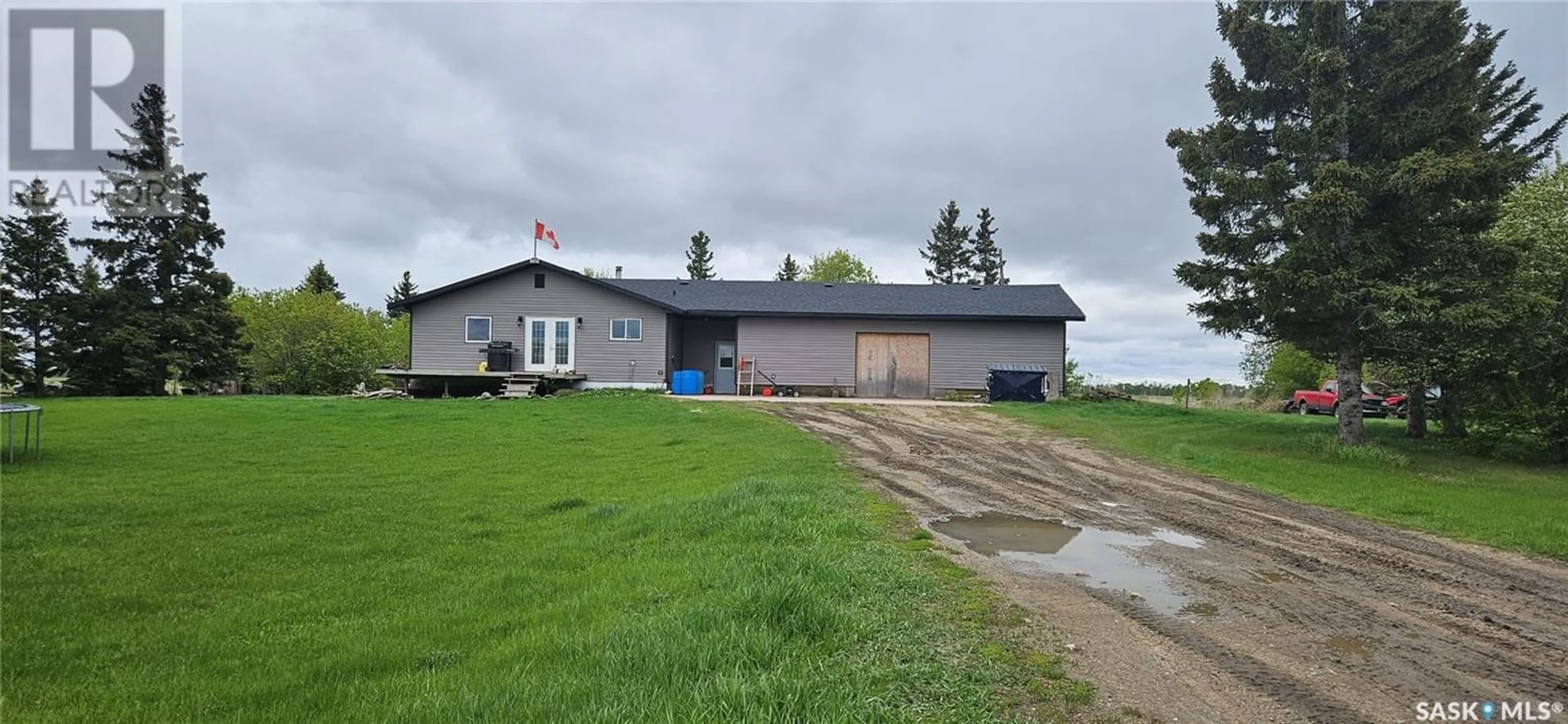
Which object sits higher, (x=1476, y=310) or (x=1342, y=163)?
(x=1342, y=163)

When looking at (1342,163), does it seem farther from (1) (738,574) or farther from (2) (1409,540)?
(1) (738,574)

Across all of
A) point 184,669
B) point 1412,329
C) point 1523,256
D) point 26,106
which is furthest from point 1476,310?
point 26,106

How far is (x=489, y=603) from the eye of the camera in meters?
4.57

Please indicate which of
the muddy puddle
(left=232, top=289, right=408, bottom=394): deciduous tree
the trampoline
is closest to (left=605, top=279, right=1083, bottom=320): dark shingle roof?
(left=232, top=289, right=408, bottom=394): deciduous tree

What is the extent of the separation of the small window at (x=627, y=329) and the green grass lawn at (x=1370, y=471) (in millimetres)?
12657

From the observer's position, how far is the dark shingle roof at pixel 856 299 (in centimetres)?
2508

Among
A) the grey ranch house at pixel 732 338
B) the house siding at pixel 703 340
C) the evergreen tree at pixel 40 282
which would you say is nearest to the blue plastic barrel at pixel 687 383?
the grey ranch house at pixel 732 338

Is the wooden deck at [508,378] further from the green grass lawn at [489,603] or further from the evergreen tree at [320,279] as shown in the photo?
the evergreen tree at [320,279]

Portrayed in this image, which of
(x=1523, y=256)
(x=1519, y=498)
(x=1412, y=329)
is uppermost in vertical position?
(x=1523, y=256)

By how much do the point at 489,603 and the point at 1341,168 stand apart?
13842mm

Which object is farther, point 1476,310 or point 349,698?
point 1476,310

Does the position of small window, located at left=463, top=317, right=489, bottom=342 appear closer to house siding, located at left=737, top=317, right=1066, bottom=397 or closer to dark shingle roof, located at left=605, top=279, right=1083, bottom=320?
dark shingle roof, located at left=605, top=279, right=1083, bottom=320

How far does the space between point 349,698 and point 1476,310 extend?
48.8 feet

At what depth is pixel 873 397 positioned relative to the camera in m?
25.2
